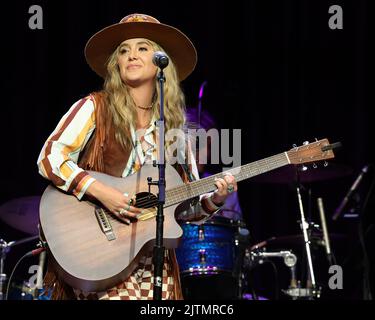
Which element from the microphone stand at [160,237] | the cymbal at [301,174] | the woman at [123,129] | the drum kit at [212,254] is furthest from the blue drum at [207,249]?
the microphone stand at [160,237]

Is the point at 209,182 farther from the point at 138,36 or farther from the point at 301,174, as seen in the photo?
the point at 301,174

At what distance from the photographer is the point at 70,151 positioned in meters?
3.42

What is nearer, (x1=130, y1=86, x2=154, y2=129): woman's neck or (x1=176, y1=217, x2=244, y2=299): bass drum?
(x1=130, y1=86, x2=154, y2=129): woman's neck

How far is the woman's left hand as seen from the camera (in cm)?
362

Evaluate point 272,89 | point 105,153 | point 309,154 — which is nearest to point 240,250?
point 309,154

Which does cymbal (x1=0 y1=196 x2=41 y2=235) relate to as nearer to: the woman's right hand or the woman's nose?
the woman's nose

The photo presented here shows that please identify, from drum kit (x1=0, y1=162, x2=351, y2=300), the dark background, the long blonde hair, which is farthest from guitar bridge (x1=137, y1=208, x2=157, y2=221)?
the dark background

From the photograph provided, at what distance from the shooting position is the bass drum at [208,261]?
5.47 m

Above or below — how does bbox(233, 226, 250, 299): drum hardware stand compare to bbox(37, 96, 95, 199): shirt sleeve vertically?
below

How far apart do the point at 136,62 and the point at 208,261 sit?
233cm

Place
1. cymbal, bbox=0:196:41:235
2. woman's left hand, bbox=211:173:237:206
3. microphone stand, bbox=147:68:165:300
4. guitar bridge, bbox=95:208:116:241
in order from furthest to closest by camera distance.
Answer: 1. cymbal, bbox=0:196:41:235
2. woman's left hand, bbox=211:173:237:206
3. guitar bridge, bbox=95:208:116:241
4. microphone stand, bbox=147:68:165:300

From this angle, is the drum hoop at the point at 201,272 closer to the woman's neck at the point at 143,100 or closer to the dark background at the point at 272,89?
the dark background at the point at 272,89
